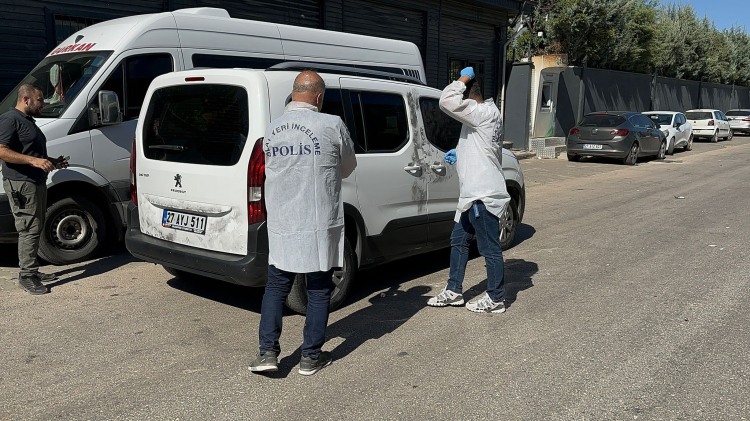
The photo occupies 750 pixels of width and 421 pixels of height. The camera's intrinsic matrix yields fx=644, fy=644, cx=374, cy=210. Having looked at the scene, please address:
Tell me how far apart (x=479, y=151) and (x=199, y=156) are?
219 centimetres

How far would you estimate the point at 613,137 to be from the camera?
17.7 metres

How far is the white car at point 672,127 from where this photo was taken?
69.8ft

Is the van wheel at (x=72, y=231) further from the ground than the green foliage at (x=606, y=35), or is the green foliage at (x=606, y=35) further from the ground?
the green foliage at (x=606, y=35)

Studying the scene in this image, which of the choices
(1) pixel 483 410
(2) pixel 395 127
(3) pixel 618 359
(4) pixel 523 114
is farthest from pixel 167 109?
(4) pixel 523 114

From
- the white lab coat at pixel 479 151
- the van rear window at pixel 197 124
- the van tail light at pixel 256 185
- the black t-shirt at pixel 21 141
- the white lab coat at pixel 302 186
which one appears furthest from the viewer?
the black t-shirt at pixel 21 141

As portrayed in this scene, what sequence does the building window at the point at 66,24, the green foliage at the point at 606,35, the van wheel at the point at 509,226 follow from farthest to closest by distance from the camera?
the green foliage at the point at 606,35
the building window at the point at 66,24
the van wheel at the point at 509,226

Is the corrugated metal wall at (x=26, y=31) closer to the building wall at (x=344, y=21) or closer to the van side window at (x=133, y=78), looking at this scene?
the building wall at (x=344, y=21)

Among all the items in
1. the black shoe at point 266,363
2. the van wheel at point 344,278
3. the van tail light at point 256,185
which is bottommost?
the black shoe at point 266,363

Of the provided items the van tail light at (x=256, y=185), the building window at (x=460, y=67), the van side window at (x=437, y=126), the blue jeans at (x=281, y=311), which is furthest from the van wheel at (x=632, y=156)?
the blue jeans at (x=281, y=311)

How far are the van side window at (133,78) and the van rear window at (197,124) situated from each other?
6.51ft

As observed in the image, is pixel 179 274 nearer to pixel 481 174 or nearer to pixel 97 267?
pixel 97 267

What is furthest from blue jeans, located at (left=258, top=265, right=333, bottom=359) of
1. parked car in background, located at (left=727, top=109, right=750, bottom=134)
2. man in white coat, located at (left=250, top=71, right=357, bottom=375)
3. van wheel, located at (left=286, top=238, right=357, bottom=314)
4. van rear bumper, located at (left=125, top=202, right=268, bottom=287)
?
parked car in background, located at (left=727, top=109, right=750, bottom=134)

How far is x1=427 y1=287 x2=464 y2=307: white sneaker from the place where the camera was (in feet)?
17.6

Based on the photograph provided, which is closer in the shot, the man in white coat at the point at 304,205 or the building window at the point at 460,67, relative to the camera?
the man in white coat at the point at 304,205
